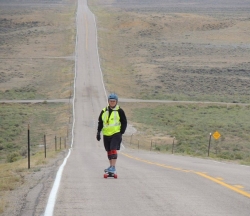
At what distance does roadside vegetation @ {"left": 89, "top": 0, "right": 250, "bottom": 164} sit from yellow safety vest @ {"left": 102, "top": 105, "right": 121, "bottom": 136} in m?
16.6

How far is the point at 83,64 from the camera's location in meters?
82.3

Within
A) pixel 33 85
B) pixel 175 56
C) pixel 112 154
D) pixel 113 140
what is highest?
pixel 175 56

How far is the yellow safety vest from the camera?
11203 mm

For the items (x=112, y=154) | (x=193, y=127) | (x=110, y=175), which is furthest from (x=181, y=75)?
(x=112, y=154)

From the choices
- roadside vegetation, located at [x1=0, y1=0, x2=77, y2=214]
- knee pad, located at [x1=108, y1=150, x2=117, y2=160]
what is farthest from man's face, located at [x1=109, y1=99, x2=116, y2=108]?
roadside vegetation, located at [x1=0, y1=0, x2=77, y2=214]

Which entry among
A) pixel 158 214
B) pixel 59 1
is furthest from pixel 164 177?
pixel 59 1

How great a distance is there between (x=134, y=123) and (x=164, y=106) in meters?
11.3

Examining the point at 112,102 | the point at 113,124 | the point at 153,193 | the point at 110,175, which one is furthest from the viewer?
the point at 110,175

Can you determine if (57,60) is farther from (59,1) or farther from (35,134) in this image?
(59,1)

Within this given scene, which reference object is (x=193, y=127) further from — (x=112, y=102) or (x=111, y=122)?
(x=112, y=102)

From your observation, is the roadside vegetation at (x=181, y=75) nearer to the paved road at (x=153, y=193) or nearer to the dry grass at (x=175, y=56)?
the dry grass at (x=175, y=56)

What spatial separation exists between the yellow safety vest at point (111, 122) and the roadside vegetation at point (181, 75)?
54.6 ft

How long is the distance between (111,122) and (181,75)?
6732 cm

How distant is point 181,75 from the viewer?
7788 cm
